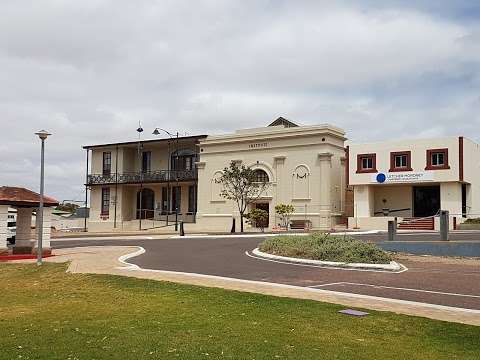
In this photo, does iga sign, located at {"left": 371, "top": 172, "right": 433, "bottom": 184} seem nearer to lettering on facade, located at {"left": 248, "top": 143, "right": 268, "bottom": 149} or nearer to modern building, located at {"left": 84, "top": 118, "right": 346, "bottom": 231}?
modern building, located at {"left": 84, "top": 118, "right": 346, "bottom": 231}

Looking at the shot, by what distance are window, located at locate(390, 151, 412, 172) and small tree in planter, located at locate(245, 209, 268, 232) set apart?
10.5 m

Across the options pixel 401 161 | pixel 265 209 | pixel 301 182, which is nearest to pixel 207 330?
pixel 401 161

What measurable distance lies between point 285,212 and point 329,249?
27.5 metres

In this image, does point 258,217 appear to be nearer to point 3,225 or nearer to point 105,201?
point 105,201

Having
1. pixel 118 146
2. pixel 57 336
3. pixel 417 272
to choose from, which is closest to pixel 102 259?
pixel 417 272

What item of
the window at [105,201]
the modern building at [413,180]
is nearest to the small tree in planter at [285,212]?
the modern building at [413,180]

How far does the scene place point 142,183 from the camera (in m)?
57.5

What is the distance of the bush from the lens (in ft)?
57.1

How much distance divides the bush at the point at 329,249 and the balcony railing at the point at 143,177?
113 ft

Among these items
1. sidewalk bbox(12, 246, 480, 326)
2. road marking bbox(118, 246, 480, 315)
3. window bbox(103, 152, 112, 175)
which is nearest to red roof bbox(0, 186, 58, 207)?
sidewalk bbox(12, 246, 480, 326)

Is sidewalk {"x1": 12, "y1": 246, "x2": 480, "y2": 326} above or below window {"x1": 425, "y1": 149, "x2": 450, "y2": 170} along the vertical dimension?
below

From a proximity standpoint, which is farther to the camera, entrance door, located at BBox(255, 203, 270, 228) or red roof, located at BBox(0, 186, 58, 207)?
entrance door, located at BBox(255, 203, 270, 228)

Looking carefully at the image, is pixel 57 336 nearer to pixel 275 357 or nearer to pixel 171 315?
pixel 171 315

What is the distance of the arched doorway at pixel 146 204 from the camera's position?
194 feet
